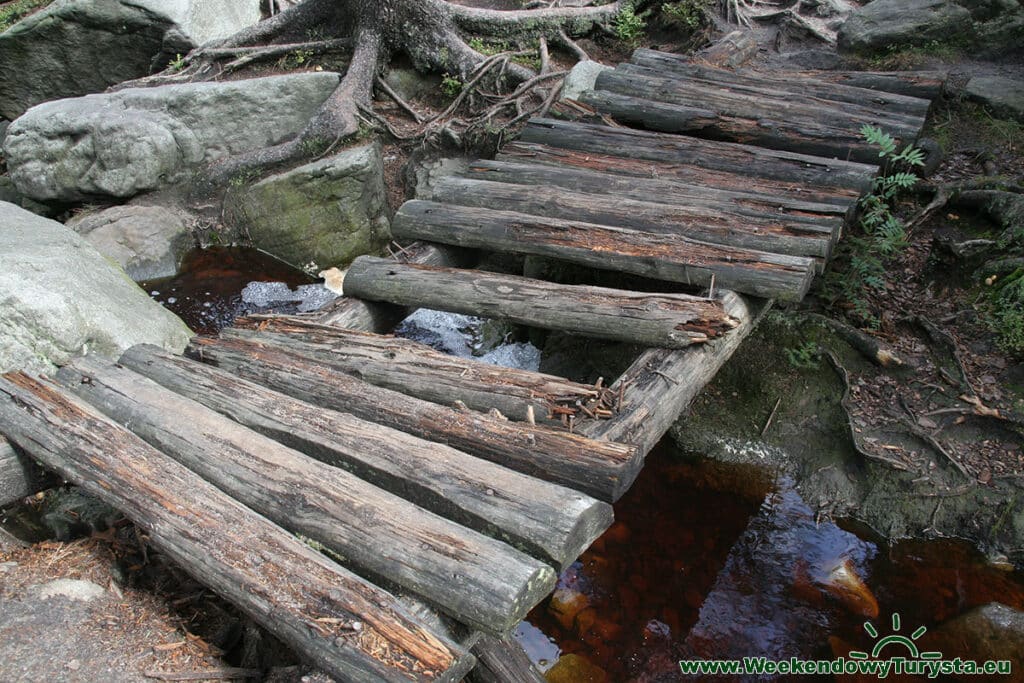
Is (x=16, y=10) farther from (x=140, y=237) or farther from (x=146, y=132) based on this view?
(x=140, y=237)

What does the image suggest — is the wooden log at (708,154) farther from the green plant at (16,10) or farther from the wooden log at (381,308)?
the green plant at (16,10)

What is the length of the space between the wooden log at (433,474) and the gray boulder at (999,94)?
5.78m

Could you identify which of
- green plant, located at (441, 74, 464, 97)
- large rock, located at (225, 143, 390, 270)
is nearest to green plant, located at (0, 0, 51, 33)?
large rock, located at (225, 143, 390, 270)

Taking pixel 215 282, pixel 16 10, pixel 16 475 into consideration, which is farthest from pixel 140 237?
pixel 16 10

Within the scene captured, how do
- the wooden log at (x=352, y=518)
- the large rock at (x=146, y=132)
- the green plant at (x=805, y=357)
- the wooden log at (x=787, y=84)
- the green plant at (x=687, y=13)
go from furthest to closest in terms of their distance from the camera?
the green plant at (x=687, y=13), the large rock at (x=146, y=132), the wooden log at (x=787, y=84), the green plant at (x=805, y=357), the wooden log at (x=352, y=518)

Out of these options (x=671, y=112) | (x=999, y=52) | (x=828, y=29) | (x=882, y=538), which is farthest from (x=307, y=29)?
(x=882, y=538)

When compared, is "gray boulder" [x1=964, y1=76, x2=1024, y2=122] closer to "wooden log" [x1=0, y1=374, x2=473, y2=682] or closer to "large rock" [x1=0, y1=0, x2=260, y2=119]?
"wooden log" [x1=0, y1=374, x2=473, y2=682]

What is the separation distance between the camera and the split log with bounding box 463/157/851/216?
5145 mm

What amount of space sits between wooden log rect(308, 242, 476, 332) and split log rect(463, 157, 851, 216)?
0.77 meters

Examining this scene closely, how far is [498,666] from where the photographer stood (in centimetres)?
347

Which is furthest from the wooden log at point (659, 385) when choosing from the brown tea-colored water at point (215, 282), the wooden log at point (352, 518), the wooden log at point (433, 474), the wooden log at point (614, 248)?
the brown tea-colored water at point (215, 282)

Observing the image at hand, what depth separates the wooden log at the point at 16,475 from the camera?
11.6 feet

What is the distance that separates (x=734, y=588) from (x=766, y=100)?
→ 4.05 meters

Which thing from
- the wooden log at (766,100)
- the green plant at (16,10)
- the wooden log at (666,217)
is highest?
the green plant at (16,10)
